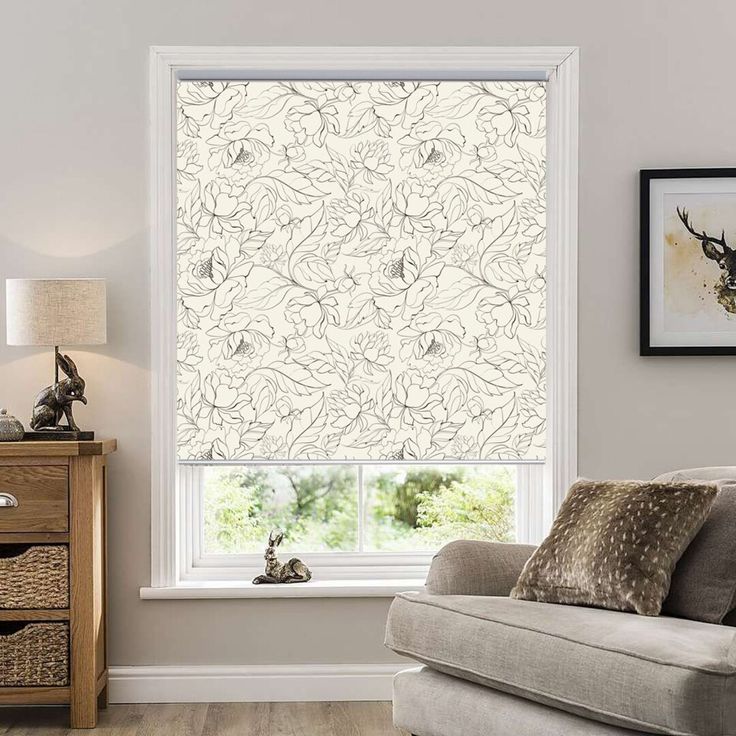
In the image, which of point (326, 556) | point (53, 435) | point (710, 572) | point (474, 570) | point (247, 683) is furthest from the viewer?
point (326, 556)

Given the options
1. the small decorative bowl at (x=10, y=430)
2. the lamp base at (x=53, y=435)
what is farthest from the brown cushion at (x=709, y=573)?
the small decorative bowl at (x=10, y=430)

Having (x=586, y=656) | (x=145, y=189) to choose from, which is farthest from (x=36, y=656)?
(x=586, y=656)

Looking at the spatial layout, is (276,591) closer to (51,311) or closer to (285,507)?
(285,507)

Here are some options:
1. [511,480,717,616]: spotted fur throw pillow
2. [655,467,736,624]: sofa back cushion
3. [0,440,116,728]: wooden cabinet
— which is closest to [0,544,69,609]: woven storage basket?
[0,440,116,728]: wooden cabinet

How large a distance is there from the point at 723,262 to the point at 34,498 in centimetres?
244

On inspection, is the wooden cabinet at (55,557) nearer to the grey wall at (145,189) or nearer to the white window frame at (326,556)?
the grey wall at (145,189)

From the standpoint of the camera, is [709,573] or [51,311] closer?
[709,573]

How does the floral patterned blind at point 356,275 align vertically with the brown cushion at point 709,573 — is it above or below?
above

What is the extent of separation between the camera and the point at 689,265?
3.40m

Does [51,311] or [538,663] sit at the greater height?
[51,311]

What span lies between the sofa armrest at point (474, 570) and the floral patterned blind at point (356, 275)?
2.44 ft

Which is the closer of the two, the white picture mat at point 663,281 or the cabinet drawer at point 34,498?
the cabinet drawer at point 34,498

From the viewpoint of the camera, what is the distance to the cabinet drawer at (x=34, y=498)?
3.01 m

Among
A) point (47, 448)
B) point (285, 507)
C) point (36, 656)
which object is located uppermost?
point (47, 448)
